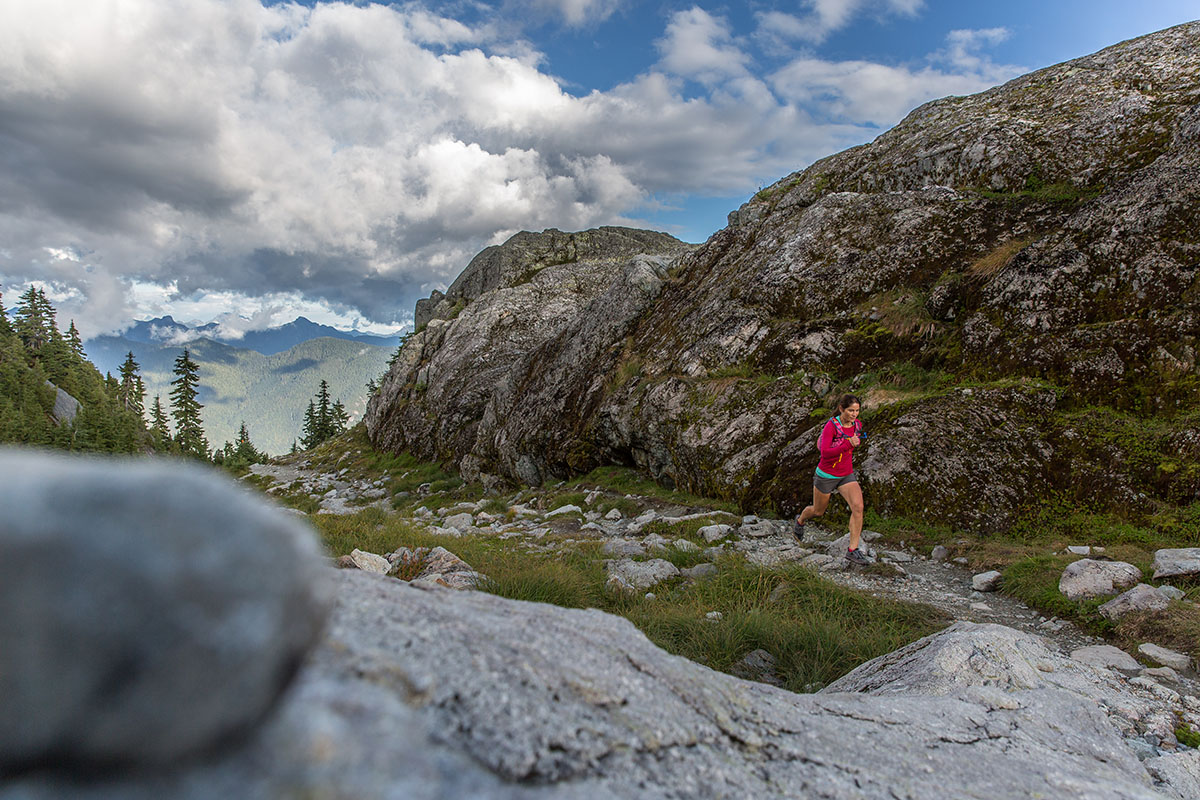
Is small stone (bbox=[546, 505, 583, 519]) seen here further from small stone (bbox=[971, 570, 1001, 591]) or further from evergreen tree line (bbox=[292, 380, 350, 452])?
evergreen tree line (bbox=[292, 380, 350, 452])

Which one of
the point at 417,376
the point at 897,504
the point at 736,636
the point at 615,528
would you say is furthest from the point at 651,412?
the point at 417,376

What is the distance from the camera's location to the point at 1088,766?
2.26 meters

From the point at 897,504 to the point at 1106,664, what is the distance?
14.5 feet

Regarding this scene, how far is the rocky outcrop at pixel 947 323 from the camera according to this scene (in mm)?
8359

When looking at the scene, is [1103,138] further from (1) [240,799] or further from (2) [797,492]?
(1) [240,799]

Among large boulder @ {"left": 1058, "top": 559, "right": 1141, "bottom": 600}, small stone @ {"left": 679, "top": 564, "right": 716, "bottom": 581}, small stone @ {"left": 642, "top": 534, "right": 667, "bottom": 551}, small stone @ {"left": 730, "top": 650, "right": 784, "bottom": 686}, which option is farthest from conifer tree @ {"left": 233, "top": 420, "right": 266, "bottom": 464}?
large boulder @ {"left": 1058, "top": 559, "right": 1141, "bottom": 600}

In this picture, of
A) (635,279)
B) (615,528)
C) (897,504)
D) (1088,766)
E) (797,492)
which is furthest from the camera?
(635,279)

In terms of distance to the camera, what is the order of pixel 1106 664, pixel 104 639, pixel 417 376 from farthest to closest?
pixel 417 376, pixel 1106 664, pixel 104 639

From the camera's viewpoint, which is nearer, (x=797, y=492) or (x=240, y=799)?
(x=240, y=799)

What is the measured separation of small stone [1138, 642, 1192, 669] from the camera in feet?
14.4

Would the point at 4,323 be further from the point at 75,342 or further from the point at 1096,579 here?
the point at 1096,579

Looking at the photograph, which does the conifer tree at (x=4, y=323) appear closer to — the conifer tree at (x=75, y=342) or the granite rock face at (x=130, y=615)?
the conifer tree at (x=75, y=342)

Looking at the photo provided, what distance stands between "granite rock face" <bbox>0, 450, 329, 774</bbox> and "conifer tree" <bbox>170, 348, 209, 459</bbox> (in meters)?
77.7

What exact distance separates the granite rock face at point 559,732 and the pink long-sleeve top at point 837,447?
554 centimetres
